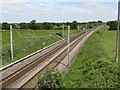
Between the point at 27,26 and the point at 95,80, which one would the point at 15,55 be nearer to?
the point at 95,80

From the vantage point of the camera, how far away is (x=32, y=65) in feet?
62.5

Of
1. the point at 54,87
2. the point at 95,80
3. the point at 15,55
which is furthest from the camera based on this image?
the point at 15,55

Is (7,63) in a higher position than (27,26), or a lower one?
lower

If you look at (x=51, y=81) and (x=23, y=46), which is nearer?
(x=51, y=81)

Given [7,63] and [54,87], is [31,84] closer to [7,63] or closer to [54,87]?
[54,87]

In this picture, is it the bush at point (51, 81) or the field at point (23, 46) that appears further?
the field at point (23, 46)

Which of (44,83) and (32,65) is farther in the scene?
(32,65)

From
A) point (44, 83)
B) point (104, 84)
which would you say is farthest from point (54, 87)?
point (104, 84)

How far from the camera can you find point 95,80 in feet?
39.0

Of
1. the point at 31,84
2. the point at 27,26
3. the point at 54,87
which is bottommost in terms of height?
the point at 31,84

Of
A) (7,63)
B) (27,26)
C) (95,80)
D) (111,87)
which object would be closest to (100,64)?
(95,80)

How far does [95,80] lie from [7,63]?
1036cm

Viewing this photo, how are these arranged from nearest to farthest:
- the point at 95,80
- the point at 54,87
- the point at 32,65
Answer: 1. the point at 54,87
2. the point at 95,80
3. the point at 32,65

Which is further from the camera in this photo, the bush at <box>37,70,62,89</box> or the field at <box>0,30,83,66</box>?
the field at <box>0,30,83,66</box>
